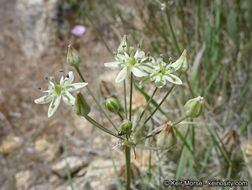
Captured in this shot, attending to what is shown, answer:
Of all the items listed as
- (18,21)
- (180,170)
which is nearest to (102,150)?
(180,170)

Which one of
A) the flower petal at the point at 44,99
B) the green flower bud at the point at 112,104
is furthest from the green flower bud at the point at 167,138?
the flower petal at the point at 44,99

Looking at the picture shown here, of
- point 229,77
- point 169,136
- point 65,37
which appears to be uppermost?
point 65,37

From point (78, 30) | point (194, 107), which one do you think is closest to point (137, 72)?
point (194, 107)

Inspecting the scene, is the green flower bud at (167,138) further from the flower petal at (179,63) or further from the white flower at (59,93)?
the white flower at (59,93)

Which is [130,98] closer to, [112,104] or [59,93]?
[112,104]

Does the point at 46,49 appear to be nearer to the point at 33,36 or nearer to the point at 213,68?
the point at 33,36
